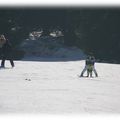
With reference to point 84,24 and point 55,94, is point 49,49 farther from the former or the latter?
point 55,94

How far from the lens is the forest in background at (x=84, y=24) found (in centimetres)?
3856

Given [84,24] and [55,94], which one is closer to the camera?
[55,94]

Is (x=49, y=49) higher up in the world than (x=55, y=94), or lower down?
lower down

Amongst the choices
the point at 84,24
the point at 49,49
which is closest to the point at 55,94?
the point at 49,49

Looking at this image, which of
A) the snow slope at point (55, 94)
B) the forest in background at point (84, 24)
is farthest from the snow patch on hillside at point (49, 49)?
the snow slope at point (55, 94)

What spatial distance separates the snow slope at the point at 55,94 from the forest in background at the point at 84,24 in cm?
1984

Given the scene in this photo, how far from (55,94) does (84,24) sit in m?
26.4

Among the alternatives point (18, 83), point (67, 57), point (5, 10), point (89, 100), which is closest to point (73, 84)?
point (18, 83)

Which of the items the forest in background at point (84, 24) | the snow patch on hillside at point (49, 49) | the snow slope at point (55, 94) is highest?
the snow slope at point (55, 94)

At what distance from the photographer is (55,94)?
43.6ft

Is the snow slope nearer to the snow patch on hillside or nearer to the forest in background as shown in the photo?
the snow patch on hillside

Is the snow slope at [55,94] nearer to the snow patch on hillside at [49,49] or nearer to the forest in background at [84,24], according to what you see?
the snow patch on hillside at [49,49]
